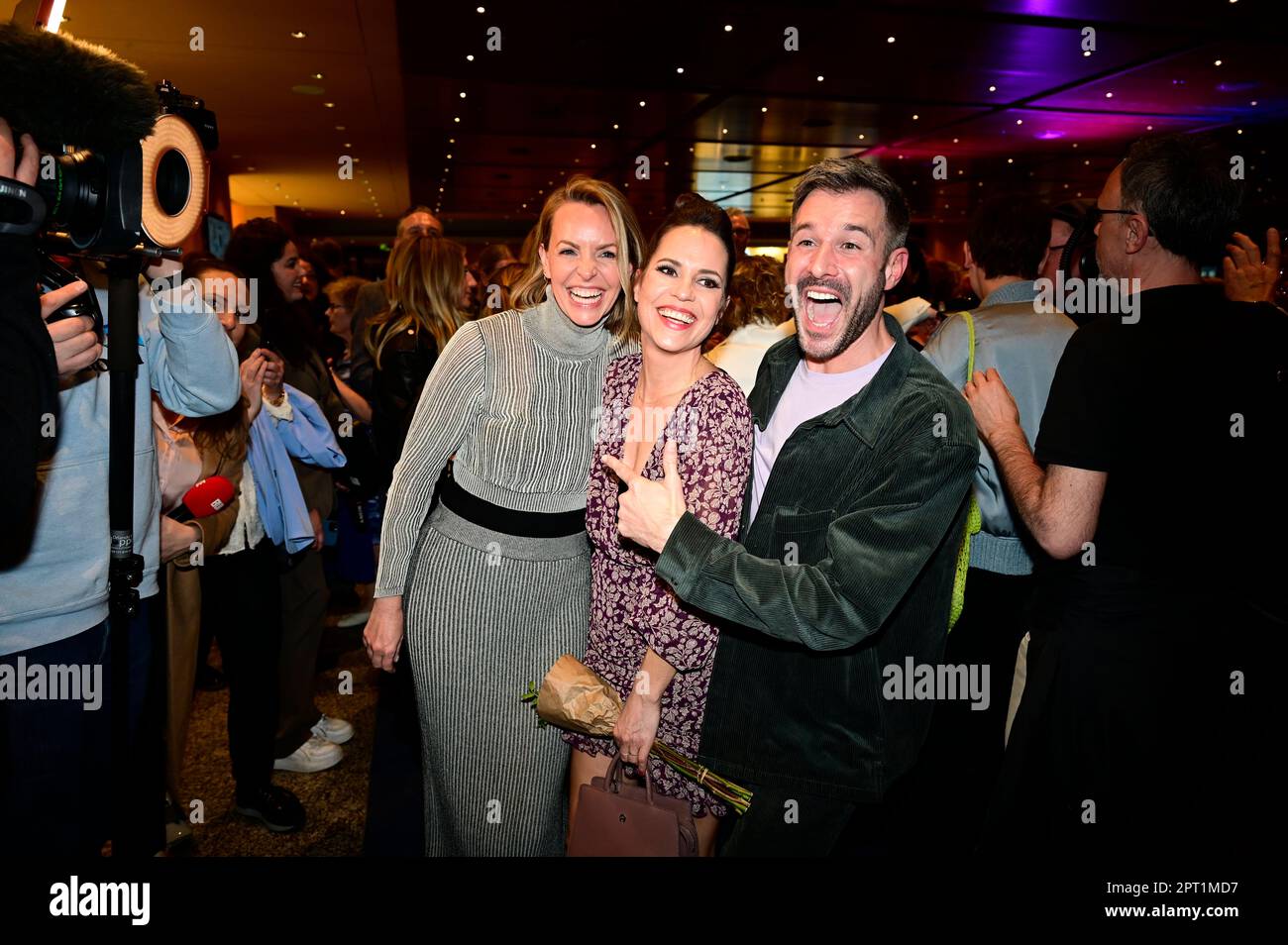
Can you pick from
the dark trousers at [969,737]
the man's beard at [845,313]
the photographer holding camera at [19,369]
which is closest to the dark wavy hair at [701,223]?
the man's beard at [845,313]

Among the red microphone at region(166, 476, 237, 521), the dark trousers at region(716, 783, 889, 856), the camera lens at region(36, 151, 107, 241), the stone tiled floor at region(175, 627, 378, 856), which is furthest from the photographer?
the stone tiled floor at region(175, 627, 378, 856)

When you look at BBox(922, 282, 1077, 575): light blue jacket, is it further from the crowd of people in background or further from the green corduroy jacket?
the green corduroy jacket

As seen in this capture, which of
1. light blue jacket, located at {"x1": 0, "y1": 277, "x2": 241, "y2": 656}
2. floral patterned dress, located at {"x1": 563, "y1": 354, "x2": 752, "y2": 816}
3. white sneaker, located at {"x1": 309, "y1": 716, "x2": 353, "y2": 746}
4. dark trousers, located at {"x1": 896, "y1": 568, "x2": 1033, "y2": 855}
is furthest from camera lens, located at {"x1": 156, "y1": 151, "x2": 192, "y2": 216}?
white sneaker, located at {"x1": 309, "y1": 716, "x2": 353, "y2": 746}

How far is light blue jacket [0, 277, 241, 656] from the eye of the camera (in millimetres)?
1466

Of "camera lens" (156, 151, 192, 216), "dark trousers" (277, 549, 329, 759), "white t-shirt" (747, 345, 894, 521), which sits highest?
"camera lens" (156, 151, 192, 216)

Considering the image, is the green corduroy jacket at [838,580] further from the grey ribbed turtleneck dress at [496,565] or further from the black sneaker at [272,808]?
the black sneaker at [272,808]

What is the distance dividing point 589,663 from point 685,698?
0.28 metres

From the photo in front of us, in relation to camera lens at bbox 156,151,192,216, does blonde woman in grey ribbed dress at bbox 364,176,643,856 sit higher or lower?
lower

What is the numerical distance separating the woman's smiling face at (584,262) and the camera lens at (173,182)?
83 cm

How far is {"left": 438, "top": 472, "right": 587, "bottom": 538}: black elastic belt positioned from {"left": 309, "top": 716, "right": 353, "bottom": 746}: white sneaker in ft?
6.18


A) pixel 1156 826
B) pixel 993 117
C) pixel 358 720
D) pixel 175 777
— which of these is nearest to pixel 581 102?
pixel 993 117

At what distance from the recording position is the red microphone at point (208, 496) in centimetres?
222

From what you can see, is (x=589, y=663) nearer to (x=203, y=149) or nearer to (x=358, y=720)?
(x=203, y=149)
